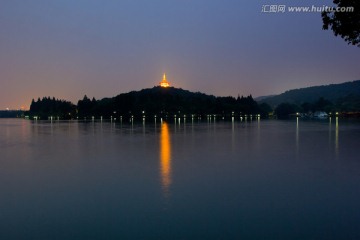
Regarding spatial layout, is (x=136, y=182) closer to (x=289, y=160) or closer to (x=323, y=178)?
(x=323, y=178)

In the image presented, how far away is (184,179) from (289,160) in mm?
12854

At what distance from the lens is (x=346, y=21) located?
45.9ft

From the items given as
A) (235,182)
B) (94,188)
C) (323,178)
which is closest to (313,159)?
(323,178)

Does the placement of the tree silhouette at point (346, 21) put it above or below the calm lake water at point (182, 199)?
above

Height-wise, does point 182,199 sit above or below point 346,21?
below

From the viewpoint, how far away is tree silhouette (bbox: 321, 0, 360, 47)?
13641 mm

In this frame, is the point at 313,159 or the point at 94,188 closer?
the point at 94,188

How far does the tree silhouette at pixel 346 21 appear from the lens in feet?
44.8

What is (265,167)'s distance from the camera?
2694 centimetres

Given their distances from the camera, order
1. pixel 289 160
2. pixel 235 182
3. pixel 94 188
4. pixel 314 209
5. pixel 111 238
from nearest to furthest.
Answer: pixel 111 238, pixel 314 209, pixel 94 188, pixel 235 182, pixel 289 160

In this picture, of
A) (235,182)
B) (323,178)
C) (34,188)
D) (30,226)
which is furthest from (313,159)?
(30,226)

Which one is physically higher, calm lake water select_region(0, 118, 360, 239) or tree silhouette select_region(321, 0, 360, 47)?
tree silhouette select_region(321, 0, 360, 47)

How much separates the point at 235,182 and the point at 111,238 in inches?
424

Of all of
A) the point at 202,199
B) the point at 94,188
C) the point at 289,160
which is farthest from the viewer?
the point at 289,160
